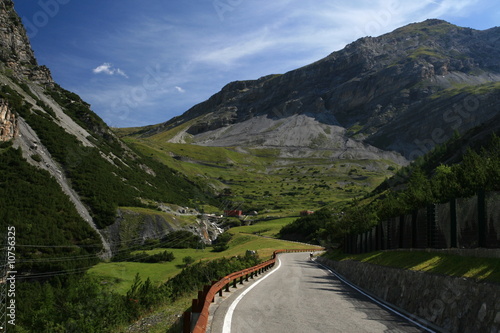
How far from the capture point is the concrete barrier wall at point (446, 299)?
9148mm

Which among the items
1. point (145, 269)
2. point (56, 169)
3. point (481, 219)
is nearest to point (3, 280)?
point (145, 269)

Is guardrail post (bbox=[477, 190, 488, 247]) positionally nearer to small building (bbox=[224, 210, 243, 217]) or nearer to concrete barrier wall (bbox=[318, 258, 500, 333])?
concrete barrier wall (bbox=[318, 258, 500, 333])

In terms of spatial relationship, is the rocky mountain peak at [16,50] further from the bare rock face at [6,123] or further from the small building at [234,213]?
the small building at [234,213]

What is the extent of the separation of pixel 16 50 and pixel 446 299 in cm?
14158

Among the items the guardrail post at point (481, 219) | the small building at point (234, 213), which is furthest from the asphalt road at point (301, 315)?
the small building at point (234, 213)

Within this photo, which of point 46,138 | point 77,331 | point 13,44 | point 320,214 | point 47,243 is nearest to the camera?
point 77,331

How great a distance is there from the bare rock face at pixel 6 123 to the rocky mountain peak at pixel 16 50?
46.5m

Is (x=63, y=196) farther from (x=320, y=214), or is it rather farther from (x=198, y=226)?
(x=320, y=214)

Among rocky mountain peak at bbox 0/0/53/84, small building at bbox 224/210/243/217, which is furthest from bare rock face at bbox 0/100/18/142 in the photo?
small building at bbox 224/210/243/217

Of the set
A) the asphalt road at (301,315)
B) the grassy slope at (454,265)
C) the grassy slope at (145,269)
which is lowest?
the grassy slope at (145,269)

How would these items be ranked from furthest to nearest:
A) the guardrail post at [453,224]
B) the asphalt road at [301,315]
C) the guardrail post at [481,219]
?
the guardrail post at [453,224]
the guardrail post at [481,219]
the asphalt road at [301,315]

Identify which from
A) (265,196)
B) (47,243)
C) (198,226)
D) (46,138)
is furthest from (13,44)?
(265,196)

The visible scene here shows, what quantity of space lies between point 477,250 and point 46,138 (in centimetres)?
8575

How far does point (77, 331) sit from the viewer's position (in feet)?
54.9
